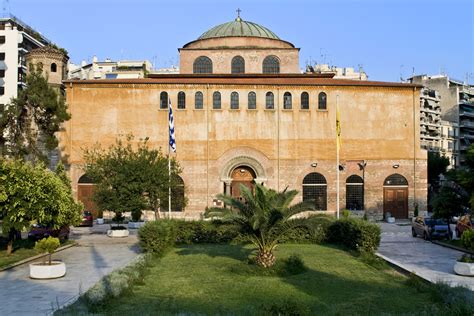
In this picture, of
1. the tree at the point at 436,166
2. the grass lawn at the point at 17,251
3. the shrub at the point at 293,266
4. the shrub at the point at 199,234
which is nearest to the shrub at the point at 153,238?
the shrub at the point at 199,234

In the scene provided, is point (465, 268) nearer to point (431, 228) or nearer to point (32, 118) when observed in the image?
point (431, 228)

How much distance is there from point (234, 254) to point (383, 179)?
25055mm

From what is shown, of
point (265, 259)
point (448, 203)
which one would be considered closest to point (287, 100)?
point (448, 203)

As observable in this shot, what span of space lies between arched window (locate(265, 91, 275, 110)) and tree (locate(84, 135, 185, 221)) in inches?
561

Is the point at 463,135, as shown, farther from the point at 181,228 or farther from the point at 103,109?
the point at 181,228

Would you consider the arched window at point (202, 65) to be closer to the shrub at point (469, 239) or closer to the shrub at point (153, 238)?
the shrub at point (153, 238)

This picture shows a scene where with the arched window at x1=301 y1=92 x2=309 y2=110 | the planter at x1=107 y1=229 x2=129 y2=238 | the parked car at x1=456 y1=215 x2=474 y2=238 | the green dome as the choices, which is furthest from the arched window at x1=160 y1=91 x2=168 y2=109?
the parked car at x1=456 y1=215 x2=474 y2=238

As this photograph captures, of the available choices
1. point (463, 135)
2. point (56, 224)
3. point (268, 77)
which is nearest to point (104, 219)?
point (268, 77)

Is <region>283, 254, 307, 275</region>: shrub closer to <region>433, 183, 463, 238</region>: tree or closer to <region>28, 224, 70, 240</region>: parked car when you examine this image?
<region>433, 183, 463, 238</region>: tree

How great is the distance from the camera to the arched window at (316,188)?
142 ft

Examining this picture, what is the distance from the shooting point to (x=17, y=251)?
22984 mm

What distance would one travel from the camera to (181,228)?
26125mm

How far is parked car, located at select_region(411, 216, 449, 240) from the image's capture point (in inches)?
1118

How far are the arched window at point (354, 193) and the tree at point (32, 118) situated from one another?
21598 millimetres
